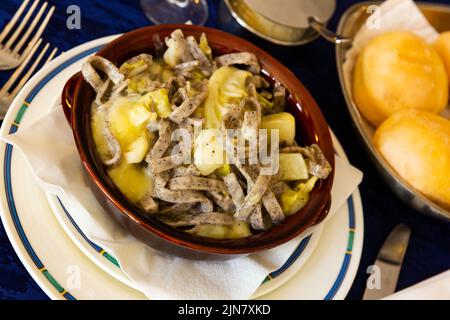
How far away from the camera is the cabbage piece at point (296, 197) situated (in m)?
1.21

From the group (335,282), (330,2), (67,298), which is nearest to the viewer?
(67,298)

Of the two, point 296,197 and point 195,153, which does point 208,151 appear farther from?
point 296,197

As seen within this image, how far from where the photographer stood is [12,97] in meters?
1.31

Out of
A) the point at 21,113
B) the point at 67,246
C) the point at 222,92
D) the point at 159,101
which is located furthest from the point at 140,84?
the point at 67,246

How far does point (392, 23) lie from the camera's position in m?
1.87

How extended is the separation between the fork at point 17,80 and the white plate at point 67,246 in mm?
49

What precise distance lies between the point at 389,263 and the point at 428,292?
0.19 metres

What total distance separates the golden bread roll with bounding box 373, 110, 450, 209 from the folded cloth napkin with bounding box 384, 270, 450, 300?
274mm

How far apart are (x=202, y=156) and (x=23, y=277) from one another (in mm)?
536

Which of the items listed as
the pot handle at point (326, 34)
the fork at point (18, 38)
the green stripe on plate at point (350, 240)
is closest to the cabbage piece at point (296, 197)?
the green stripe on plate at point (350, 240)

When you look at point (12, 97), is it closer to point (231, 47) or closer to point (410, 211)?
point (231, 47)

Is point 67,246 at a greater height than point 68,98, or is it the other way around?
point 68,98

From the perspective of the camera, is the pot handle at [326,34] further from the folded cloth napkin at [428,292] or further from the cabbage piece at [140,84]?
the folded cloth napkin at [428,292]
